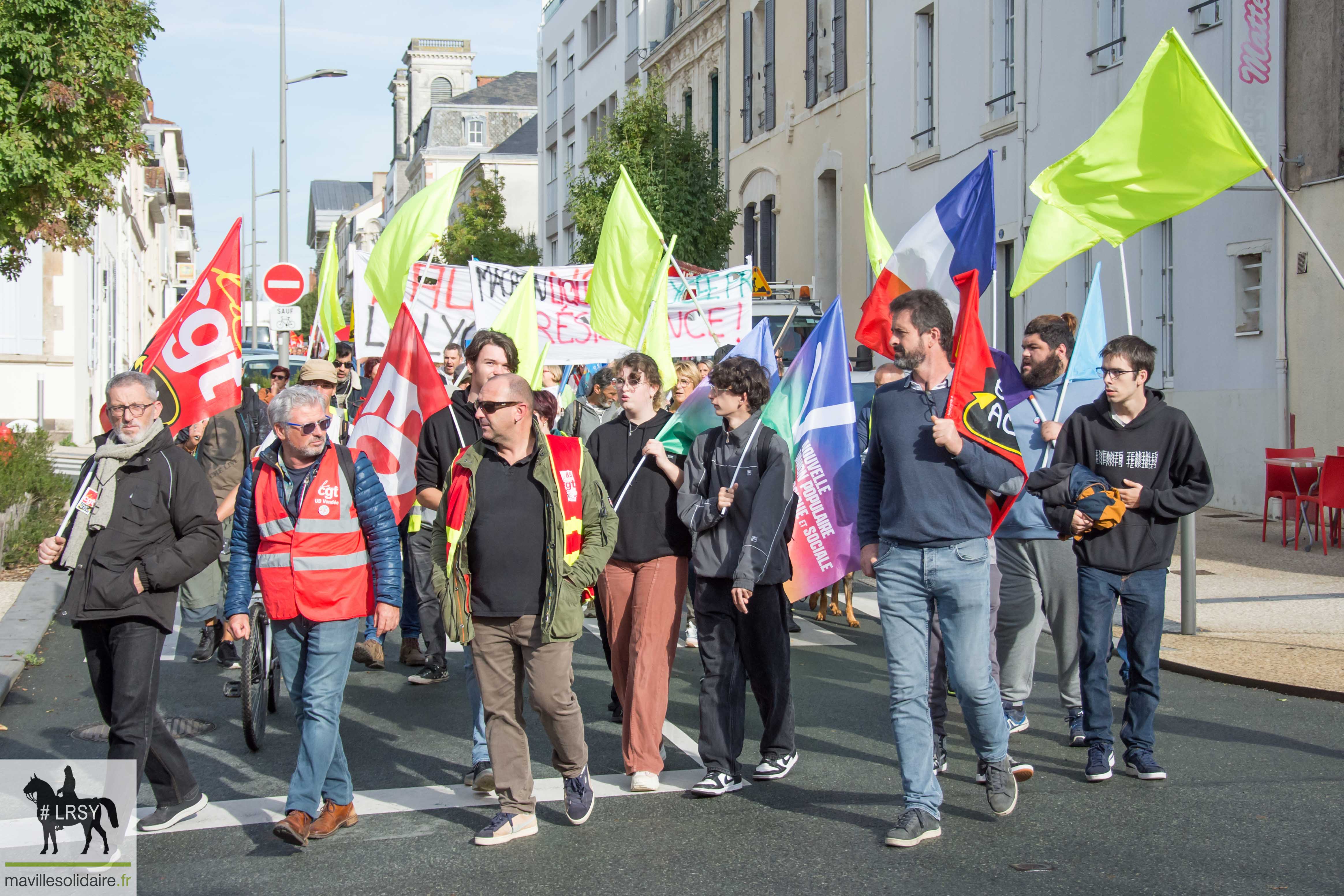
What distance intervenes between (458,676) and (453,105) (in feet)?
254

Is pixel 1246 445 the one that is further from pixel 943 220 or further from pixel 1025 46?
pixel 943 220

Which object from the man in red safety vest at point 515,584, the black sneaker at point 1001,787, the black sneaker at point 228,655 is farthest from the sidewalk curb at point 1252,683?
the black sneaker at point 228,655

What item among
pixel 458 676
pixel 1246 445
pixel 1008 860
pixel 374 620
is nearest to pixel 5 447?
pixel 458 676

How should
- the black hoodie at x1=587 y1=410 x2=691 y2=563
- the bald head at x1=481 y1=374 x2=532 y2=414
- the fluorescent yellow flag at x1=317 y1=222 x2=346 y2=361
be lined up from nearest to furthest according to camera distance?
the bald head at x1=481 y1=374 x2=532 y2=414
the black hoodie at x1=587 y1=410 x2=691 y2=563
the fluorescent yellow flag at x1=317 y1=222 x2=346 y2=361

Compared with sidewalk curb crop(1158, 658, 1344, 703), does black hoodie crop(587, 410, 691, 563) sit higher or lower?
higher

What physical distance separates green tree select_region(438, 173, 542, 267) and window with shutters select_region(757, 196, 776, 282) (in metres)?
18.3

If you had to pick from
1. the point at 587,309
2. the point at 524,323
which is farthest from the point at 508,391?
the point at 587,309

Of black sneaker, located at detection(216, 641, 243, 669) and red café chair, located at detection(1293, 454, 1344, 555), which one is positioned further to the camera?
red café chair, located at detection(1293, 454, 1344, 555)

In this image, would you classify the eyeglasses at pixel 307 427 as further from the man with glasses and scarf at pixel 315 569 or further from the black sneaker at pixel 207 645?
the black sneaker at pixel 207 645

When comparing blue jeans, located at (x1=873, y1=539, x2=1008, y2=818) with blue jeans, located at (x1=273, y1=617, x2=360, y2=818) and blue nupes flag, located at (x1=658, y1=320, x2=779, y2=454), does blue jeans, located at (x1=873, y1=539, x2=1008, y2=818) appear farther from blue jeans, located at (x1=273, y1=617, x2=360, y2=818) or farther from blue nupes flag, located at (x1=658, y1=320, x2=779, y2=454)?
blue jeans, located at (x1=273, y1=617, x2=360, y2=818)

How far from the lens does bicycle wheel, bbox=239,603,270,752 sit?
6242 millimetres

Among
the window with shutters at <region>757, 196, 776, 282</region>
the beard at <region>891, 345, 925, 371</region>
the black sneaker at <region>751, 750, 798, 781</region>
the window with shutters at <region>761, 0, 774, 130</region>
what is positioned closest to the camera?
the beard at <region>891, 345, 925, 371</region>


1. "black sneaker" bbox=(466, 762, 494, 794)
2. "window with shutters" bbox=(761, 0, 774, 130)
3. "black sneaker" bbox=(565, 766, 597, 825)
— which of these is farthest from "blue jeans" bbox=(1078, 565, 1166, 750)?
"window with shutters" bbox=(761, 0, 774, 130)

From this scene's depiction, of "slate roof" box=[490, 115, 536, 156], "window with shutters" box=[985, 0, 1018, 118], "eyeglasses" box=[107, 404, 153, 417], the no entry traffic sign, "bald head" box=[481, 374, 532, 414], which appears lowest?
"eyeglasses" box=[107, 404, 153, 417]
